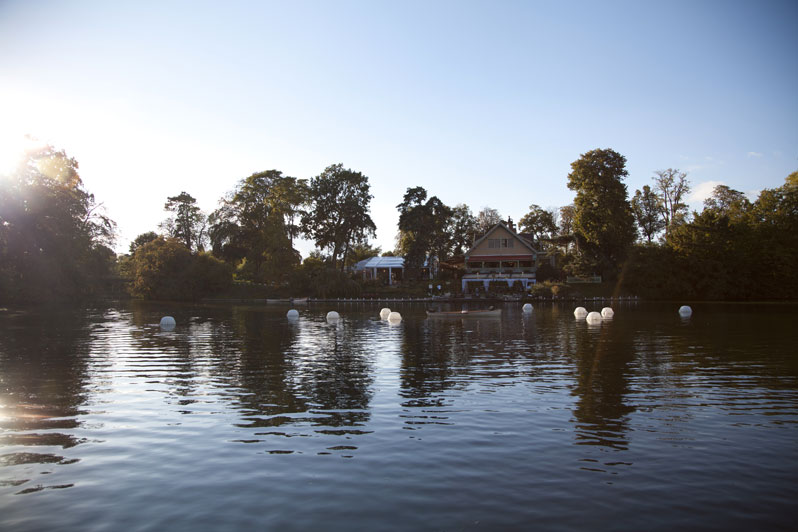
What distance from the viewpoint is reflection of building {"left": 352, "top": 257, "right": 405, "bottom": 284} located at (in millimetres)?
88750

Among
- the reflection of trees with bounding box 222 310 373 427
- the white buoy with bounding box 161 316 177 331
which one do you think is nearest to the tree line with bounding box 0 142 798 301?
the white buoy with bounding box 161 316 177 331

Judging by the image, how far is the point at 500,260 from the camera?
271 feet

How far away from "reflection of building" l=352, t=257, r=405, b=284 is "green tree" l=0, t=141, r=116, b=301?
42105 mm

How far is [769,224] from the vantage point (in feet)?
221

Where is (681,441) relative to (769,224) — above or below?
below

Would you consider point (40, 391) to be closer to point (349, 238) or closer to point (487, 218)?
point (349, 238)

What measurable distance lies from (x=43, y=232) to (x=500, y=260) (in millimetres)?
59204

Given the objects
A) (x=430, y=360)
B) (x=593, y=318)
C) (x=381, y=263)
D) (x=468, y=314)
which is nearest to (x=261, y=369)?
(x=430, y=360)

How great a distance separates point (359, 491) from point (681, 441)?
6.54 m

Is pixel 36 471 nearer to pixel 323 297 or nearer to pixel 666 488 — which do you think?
pixel 666 488

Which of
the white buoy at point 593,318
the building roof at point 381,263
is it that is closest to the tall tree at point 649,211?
the building roof at point 381,263

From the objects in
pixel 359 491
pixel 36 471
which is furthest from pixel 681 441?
pixel 36 471

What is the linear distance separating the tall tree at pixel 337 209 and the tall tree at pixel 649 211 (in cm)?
4473

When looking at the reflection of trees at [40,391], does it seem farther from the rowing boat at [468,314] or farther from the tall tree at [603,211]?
the tall tree at [603,211]
